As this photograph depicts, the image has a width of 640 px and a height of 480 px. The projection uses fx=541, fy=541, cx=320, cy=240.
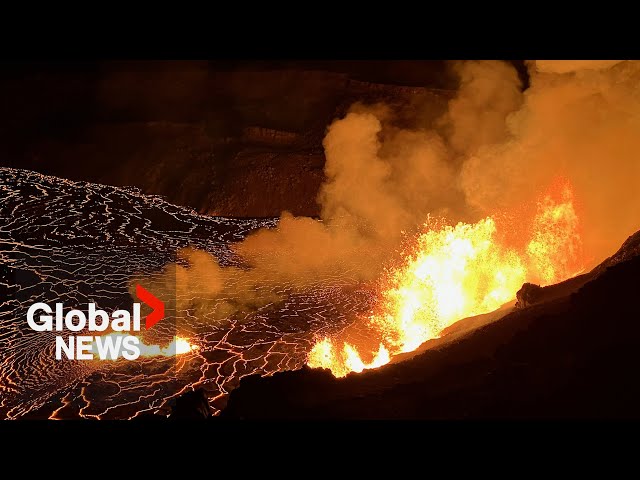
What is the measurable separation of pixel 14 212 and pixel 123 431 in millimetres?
14786

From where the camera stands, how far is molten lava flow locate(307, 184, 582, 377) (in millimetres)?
8653

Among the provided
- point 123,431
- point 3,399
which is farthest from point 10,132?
point 123,431

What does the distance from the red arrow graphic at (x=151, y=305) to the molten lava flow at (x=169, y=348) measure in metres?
0.69

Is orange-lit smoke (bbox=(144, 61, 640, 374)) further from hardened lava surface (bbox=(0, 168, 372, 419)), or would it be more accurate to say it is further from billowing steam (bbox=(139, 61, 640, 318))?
hardened lava surface (bbox=(0, 168, 372, 419))

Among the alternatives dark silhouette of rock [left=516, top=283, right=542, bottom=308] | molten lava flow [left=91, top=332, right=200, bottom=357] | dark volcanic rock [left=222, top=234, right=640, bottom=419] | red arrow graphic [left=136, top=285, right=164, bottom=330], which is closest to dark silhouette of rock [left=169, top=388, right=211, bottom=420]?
dark volcanic rock [left=222, top=234, right=640, bottom=419]

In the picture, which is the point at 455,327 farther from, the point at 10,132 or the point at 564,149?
the point at 10,132

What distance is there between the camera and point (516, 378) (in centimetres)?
383

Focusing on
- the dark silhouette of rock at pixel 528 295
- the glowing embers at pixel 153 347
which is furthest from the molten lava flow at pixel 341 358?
the dark silhouette of rock at pixel 528 295

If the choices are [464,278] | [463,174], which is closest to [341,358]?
[464,278]

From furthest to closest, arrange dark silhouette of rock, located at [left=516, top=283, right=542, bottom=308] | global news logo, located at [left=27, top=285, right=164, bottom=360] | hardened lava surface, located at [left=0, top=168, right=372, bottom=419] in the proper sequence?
global news logo, located at [left=27, top=285, right=164, bottom=360] → hardened lava surface, located at [left=0, top=168, right=372, bottom=419] → dark silhouette of rock, located at [left=516, top=283, right=542, bottom=308]

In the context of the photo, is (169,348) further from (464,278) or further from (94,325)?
(464,278)

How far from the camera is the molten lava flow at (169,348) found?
802 cm

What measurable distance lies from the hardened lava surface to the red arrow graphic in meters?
0.22

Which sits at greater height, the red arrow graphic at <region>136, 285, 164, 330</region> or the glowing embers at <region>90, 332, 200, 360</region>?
the red arrow graphic at <region>136, 285, 164, 330</region>
